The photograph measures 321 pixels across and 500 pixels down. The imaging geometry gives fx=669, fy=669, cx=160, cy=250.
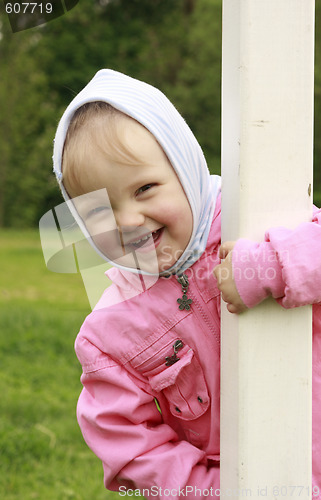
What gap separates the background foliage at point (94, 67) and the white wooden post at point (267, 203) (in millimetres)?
9804

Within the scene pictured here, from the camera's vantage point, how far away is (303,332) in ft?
3.20

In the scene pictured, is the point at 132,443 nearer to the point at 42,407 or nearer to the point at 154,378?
the point at 154,378

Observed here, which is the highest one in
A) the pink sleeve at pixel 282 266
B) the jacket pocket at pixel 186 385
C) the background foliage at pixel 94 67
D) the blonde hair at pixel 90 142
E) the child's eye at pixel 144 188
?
the blonde hair at pixel 90 142

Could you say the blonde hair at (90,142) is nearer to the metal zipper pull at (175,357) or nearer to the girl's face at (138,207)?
the girl's face at (138,207)

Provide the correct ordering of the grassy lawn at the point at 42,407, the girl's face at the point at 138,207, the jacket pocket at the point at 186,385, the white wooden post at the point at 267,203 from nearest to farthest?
the white wooden post at the point at 267,203, the girl's face at the point at 138,207, the jacket pocket at the point at 186,385, the grassy lawn at the point at 42,407

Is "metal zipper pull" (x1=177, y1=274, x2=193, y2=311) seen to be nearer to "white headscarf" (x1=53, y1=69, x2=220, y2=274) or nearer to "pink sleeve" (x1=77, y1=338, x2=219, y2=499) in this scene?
"white headscarf" (x1=53, y1=69, x2=220, y2=274)

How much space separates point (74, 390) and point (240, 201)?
2657mm

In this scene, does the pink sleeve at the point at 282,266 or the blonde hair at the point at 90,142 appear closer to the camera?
the pink sleeve at the point at 282,266

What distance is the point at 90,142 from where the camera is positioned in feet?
3.72

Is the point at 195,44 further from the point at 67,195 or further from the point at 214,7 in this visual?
the point at 67,195

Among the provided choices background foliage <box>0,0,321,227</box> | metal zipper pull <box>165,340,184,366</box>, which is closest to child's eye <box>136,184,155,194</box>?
metal zipper pull <box>165,340,184,366</box>

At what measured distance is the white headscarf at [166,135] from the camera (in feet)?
3.81

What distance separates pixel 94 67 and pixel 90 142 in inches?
663

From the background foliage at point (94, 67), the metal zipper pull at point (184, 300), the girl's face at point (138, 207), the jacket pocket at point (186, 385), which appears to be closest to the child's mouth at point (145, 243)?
the girl's face at point (138, 207)
